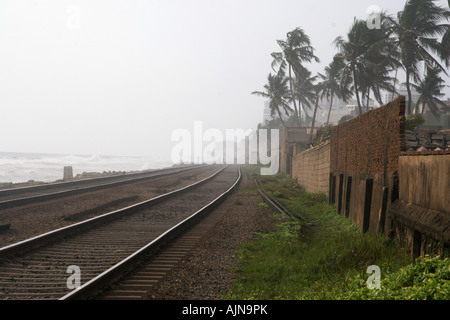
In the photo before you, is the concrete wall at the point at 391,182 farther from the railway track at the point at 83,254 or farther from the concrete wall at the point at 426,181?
the railway track at the point at 83,254

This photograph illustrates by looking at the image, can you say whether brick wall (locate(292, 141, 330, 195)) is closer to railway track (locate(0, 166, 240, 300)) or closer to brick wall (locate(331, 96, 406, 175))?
brick wall (locate(331, 96, 406, 175))

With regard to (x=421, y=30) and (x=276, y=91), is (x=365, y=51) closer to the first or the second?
(x=421, y=30)

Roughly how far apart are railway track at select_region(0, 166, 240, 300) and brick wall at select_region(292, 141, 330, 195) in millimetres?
6678

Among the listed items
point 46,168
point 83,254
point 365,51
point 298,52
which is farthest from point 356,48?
point 46,168

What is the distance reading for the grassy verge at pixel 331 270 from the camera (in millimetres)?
4340

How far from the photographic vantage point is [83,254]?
6.95 metres

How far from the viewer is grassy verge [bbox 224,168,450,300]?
171 inches

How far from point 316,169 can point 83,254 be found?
13.1 m

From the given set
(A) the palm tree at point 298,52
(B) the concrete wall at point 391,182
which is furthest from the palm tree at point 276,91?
(B) the concrete wall at point 391,182

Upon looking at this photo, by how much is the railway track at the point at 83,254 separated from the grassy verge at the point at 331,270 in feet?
5.46

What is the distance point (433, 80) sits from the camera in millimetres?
40281
